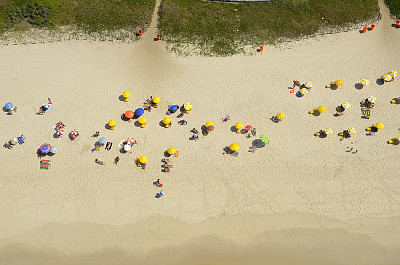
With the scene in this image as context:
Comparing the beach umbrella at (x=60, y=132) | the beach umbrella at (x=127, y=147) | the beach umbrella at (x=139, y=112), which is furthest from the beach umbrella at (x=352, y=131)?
the beach umbrella at (x=60, y=132)

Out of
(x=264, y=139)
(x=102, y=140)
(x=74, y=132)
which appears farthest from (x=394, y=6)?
(x=74, y=132)

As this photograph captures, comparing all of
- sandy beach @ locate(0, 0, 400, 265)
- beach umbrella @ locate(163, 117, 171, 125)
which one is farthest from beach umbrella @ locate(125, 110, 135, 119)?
beach umbrella @ locate(163, 117, 171, 125)

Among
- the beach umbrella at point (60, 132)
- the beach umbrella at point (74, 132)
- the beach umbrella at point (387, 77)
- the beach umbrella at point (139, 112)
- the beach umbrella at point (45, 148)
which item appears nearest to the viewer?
the beach umbrella at point (45, 148)

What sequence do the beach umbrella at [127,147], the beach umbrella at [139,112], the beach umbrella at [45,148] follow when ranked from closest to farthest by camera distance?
the beach umbrella at [45,148]
the beach umbrella at [127,147]
the beach umbrella at [139,112]

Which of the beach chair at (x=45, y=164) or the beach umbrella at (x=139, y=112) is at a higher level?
the beach umbrella at (x=139, y=112)

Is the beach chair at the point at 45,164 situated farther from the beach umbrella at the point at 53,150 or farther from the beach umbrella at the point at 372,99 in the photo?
the beach umbrella at the point at 372,99

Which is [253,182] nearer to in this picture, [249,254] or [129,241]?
[249,254]

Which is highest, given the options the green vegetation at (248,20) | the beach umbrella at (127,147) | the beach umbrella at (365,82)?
the green vegetation at (248,20)

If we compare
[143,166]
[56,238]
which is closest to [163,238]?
[143,166]
